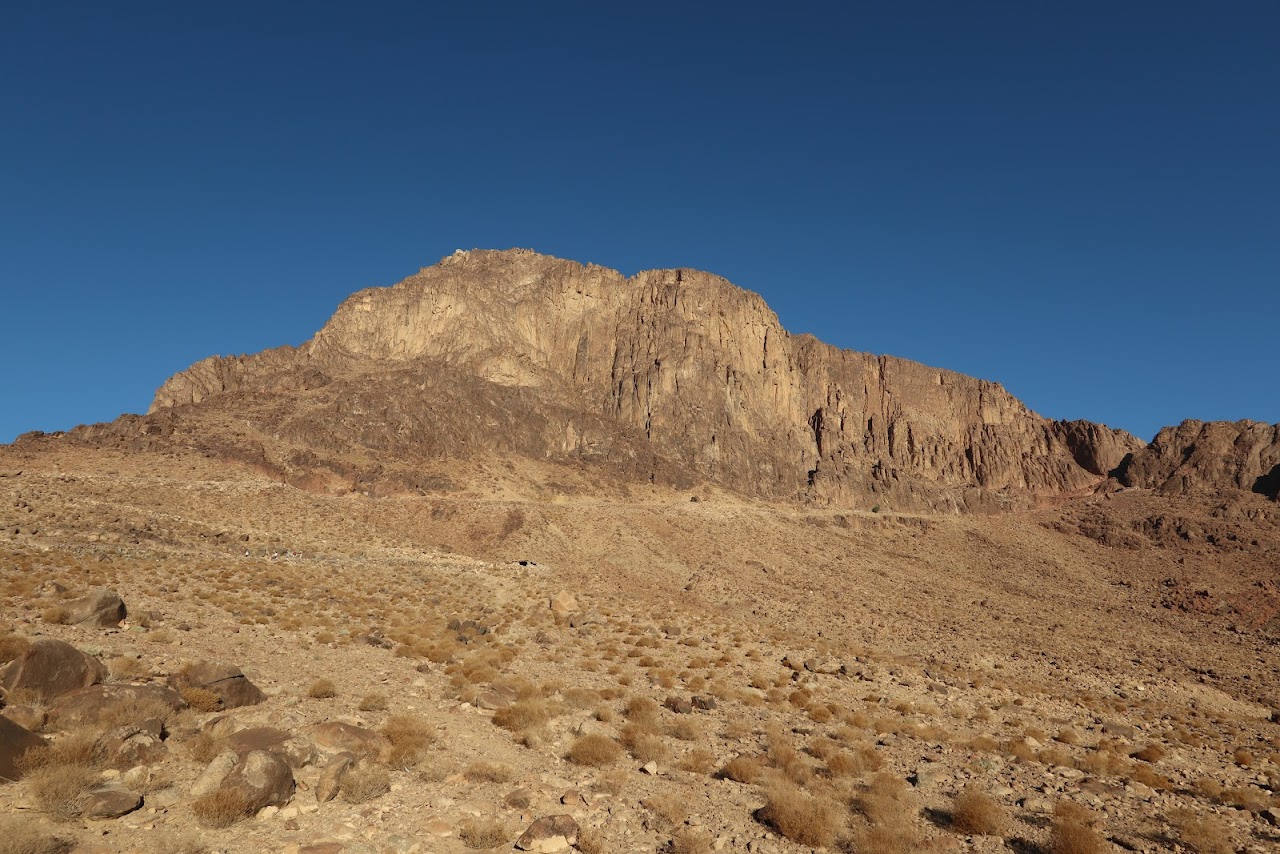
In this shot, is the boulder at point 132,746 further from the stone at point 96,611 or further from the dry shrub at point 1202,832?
the dry shrub at point 1202,832

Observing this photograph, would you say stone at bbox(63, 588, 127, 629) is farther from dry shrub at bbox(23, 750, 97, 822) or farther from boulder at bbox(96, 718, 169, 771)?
dry shrub at bbox(23, 750, 97, 822)

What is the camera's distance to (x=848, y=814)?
9195 mm

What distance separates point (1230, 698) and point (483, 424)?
74806mm

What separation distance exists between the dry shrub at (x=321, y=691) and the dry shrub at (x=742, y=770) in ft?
22.6

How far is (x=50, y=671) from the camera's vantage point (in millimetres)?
9508

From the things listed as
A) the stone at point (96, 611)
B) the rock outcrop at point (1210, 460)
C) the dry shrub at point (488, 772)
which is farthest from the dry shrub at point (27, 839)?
the rock outcrop at point (1210, 460)

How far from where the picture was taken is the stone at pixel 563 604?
25.2 meters

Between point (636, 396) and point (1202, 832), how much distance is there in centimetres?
9657

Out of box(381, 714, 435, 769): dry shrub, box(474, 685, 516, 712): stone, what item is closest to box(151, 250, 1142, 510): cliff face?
box(474, 685, 516, 712): stone

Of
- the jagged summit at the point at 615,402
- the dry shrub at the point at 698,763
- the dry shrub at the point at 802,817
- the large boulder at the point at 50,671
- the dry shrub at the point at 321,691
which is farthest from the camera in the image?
the jagged summit at the point at 615,402

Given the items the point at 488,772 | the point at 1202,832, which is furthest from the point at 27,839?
the point at 1202,832

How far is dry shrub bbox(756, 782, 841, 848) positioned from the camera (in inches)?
326

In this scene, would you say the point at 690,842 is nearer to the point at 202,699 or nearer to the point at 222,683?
the point at 202,699

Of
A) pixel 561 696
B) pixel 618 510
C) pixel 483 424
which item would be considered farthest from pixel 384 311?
pixel 561 696
